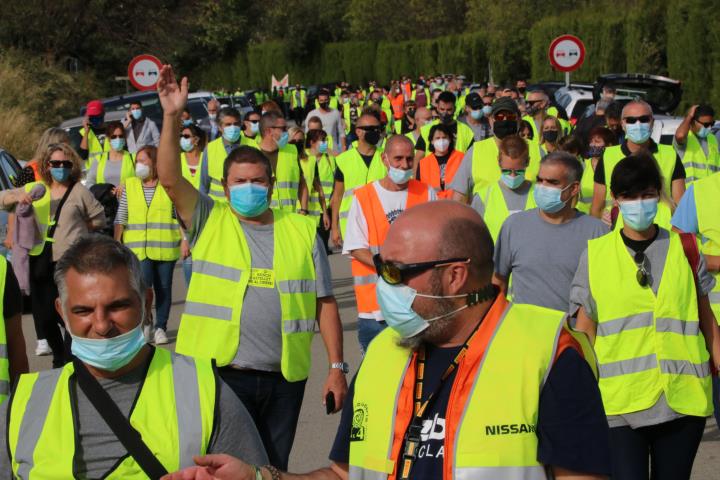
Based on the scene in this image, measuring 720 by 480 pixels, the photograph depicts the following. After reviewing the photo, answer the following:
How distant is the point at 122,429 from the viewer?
3803 millimetres

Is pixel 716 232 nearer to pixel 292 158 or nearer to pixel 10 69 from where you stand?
pixel 292 158

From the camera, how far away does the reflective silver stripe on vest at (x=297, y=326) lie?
6.29m

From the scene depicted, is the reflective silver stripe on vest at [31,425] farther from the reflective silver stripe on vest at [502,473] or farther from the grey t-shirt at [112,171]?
the grey t-shirt at [112,171]

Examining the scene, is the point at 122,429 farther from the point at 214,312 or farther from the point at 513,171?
Answer: the point at 513,171

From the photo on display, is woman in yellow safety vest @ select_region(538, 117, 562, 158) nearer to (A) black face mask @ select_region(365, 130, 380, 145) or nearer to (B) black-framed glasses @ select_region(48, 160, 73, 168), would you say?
(A) black face mask @ select_region(365, 130, 380, 145)

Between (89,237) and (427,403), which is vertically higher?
(89,237)

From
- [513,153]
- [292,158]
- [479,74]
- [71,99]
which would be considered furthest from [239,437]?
[479,74]

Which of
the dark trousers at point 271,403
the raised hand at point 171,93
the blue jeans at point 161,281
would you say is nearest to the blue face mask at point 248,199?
the raised hand at point 171,93

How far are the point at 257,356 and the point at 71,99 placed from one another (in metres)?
32.7

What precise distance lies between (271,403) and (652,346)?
176 cm

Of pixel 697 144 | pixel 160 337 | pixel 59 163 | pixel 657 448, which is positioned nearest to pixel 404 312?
pixel 657 448

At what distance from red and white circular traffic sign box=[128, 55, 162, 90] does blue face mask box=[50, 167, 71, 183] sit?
11.8 m

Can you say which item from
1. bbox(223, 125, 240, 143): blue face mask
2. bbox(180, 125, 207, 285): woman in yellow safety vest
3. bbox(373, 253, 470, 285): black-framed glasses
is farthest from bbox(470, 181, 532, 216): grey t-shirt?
bbox(180, 125, 207, 285): woman in yellow safety vest

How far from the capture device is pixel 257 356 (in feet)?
20.5
